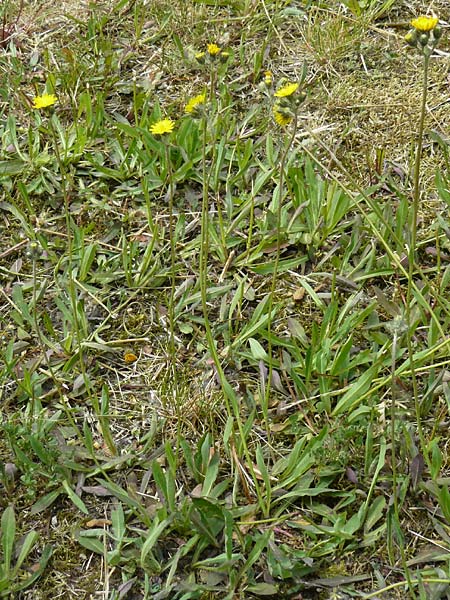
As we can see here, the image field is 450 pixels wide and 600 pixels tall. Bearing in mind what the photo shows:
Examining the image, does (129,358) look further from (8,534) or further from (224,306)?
(8,534)

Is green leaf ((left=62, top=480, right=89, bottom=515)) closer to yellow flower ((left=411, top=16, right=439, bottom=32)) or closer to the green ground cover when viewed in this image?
the green ground cover

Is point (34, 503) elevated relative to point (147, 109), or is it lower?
lower

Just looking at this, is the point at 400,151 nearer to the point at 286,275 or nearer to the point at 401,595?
the point at 286,275

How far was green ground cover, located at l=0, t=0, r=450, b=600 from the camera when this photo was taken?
6.85 feet

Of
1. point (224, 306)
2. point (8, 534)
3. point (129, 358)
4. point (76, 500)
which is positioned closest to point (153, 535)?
point (76, 500)

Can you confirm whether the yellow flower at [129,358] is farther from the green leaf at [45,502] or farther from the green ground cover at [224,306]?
the green leaf at [45,502]

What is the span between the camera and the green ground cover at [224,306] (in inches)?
82.2

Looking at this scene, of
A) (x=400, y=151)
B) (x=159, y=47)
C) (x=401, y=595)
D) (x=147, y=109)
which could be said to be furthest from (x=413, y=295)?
(x=159, y=47)

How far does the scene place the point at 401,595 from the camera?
2027 millimetres

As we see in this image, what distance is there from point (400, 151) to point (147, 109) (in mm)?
1022

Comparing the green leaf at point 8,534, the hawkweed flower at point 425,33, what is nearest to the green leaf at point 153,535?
the green leaf at point 8,534

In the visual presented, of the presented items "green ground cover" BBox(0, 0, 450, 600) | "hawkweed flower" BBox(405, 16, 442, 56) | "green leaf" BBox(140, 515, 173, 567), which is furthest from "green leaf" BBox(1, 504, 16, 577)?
"hawkweed flower" BBox(405, 16, 442, 56)

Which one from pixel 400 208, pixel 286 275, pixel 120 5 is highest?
pixel 120 5

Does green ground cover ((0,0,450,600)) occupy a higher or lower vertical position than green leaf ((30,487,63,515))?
higher
